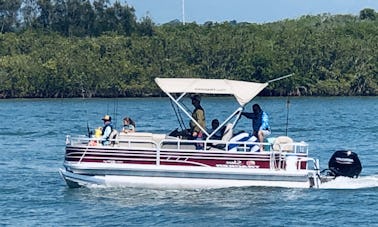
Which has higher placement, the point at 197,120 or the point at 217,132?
the point at 197,120

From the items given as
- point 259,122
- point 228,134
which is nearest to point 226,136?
point 228,134

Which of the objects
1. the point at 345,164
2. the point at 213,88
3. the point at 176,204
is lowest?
the point at 176,204

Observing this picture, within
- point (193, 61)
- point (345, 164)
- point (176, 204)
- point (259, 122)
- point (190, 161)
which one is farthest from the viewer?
point (193, 61)

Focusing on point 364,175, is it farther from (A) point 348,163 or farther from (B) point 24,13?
(B) point 24,13

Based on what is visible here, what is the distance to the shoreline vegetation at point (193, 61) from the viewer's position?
4018 inches

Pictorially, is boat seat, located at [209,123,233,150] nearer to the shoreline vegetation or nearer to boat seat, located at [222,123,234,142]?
boat seat, located at [222,123,234,142]

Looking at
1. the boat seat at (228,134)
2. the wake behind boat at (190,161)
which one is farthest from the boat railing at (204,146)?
the boat seat at (228,134)

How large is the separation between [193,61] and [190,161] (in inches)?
3257

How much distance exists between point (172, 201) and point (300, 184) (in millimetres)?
2947

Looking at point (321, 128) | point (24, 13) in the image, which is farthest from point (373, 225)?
point (24, 13)

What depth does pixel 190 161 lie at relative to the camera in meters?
24.0

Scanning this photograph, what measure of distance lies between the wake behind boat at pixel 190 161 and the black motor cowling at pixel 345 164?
1.08m

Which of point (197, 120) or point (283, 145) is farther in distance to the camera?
point (197, 120)

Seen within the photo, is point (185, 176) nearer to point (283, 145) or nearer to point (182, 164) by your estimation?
point (182, 164)
